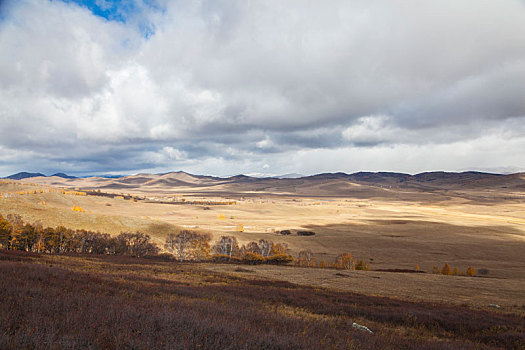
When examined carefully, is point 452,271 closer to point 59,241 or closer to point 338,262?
point 338,262

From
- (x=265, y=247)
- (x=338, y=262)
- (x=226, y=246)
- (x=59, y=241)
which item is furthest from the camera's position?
(x=265, y=247)

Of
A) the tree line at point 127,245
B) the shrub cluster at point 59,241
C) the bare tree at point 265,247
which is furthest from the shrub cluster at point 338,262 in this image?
the shrub cluster at point 59,241

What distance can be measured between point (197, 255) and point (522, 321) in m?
74.6

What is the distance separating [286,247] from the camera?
314ft

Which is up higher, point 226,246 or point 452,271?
point 226,246

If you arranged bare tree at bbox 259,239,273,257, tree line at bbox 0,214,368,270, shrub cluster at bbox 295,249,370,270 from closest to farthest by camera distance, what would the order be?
tree line at bbox 0,214,368,270
shrub cluster at bbox 295,249,370,270
bare tree at bbox 259,239,273,257

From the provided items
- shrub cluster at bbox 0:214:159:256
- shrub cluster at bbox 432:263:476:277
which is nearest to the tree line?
shrub cluster at bbox 0:214:159:256

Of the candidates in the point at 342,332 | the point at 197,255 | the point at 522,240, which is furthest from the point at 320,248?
the point at 342,332

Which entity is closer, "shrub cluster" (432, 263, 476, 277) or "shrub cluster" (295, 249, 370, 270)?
"shrub cluster" (432, 263, 476, 277)

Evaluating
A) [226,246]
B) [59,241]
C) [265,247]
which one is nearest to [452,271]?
[265,247]

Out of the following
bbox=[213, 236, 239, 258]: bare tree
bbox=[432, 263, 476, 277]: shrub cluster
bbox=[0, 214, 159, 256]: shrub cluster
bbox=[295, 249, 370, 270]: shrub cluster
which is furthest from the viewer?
bbox=[213, 236, 239, 258]: bare tree

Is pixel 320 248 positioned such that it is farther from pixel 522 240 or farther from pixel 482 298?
pixel 522 240

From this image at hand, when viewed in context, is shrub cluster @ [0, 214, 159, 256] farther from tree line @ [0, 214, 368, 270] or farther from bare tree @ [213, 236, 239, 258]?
bare tree @ [213, 236, 239, 258]

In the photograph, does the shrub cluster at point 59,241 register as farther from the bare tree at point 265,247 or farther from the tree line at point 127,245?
the bare tree at point 265,247
